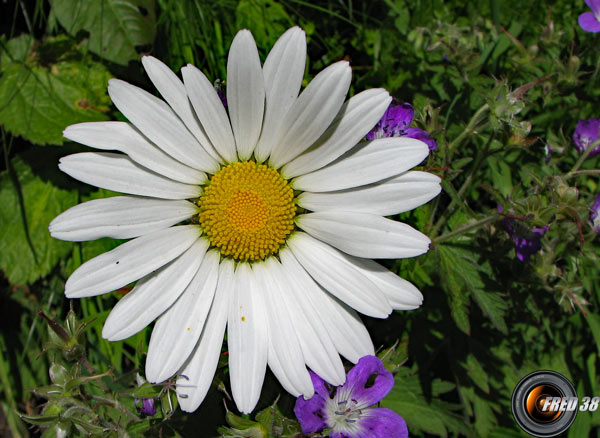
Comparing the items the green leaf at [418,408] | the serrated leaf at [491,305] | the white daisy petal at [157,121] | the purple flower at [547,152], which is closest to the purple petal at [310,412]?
the green leaf at [418,408]

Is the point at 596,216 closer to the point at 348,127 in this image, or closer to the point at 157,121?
the point at 348,127

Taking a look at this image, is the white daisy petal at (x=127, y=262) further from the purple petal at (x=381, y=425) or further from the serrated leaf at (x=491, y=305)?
the serrated leaf at (x=491, y=305)

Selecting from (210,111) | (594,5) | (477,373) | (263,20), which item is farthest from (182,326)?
(594,5)

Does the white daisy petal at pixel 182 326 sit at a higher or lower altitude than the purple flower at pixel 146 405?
higher

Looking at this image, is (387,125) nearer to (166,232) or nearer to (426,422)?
(166,232)

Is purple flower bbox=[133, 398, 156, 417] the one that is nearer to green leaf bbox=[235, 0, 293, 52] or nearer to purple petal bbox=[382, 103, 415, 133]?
purple petal bbox=[382, 103, 415, 133]

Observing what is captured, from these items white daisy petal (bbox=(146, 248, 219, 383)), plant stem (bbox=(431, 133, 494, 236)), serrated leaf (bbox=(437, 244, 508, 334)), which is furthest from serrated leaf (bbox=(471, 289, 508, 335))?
white daisy petal (bbox=(146, 248, 219, 383))

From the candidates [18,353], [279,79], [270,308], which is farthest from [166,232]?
[18,353]
